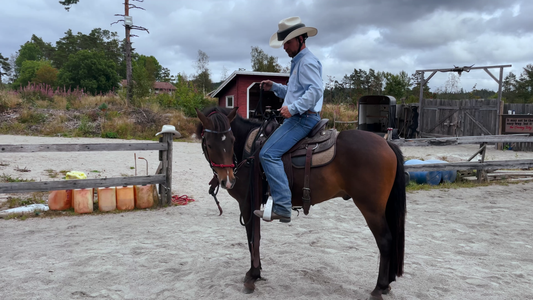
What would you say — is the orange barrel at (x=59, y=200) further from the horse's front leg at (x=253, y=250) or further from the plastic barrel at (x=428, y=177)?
the plastic barrel at (x=428, y=177)

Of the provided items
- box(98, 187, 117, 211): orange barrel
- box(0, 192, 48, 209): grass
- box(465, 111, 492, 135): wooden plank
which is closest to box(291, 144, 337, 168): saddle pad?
box(98, 187, 117, 211): orange barrel

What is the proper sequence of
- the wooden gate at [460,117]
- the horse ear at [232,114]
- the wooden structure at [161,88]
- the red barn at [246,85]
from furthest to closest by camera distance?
the wooden structure at [161,88], the red barn at [246,85], the wooden gate at [460,117], the horse ear at [232,114]

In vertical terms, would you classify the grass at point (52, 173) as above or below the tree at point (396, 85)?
below

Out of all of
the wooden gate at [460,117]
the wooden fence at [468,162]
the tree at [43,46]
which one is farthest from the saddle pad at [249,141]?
the tree at [43,46]

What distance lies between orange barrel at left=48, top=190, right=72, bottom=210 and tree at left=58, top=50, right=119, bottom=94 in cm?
4052

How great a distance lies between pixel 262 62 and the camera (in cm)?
3700

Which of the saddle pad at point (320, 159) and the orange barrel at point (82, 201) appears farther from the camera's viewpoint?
the orange barrel at point (82, 201)

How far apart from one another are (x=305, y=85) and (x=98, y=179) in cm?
469

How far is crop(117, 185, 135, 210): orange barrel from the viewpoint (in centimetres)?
642

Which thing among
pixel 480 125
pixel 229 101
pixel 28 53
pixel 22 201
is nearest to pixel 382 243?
pixel 22 201

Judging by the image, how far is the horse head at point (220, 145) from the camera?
3.20 meters

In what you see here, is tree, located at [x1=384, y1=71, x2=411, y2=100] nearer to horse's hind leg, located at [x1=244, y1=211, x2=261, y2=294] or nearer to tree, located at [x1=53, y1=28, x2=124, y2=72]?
horse's hind leg, located at [x1=244, y1=211, x2=261, y2=294]

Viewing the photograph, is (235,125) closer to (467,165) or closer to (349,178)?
(349,178)

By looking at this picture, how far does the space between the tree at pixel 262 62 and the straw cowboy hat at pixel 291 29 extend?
3078cm
